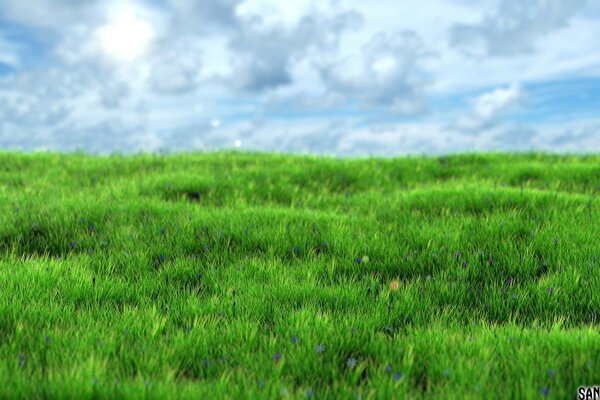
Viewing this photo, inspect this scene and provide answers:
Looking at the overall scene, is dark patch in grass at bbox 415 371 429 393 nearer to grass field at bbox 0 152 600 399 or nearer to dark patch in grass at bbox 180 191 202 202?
grass field at bbox 0 152 600 399

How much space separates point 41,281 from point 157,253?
1.43m

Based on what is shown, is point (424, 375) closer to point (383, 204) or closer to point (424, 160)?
point (383, 204)

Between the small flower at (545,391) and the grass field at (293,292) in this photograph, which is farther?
the grass field at (293,292)

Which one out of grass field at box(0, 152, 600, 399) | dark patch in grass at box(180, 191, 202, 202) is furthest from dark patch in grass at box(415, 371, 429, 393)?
dark patch in grass at box(180, 191, 202, 202)

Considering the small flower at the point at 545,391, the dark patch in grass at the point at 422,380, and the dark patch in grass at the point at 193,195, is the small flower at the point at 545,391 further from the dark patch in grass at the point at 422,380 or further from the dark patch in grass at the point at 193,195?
the dark patch in grass at the point at 193,195

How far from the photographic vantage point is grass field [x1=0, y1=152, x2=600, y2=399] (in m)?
3.79

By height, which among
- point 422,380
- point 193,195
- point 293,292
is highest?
point 193,195

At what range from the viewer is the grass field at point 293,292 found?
A: 3.79 metres

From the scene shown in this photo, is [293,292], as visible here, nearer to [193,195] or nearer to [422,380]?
[422,380]

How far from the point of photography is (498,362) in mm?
3930

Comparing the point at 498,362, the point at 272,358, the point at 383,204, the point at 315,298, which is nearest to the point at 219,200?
the point at 383,204

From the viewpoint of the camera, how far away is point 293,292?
5.34 m

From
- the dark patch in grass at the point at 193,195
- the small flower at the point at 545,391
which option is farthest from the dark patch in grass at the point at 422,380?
the dark patch in grass at the point at 193,195

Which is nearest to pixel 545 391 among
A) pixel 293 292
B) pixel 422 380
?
pixel 422 380
